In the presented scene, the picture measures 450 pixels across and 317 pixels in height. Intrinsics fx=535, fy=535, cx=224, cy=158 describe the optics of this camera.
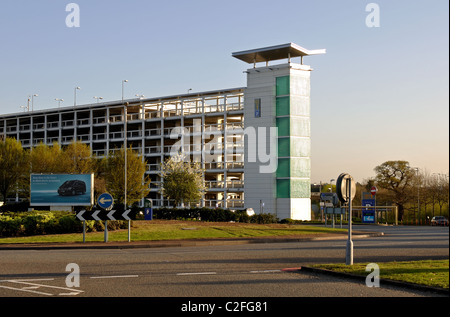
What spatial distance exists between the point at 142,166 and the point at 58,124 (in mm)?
33961

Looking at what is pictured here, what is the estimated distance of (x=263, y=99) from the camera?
67.9 m

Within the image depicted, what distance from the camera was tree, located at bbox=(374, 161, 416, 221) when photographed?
7725cm

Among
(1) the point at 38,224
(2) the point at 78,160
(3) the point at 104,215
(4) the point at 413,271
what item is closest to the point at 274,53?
(2) the point at 78,160

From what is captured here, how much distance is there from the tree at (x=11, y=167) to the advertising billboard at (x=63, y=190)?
1173 inches

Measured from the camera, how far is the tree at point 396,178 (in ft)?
253

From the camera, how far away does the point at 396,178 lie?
80.1 metres

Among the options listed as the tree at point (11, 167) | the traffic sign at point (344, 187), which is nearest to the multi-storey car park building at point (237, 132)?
the tree at point (11, 167)

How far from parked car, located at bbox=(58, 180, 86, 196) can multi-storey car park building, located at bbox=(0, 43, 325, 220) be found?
32.1 meters

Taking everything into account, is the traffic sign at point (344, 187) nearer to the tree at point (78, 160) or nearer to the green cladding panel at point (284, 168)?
the green cladding panel at point (284, 168)

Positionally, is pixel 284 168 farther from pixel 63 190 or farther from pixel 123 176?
pixel 63 190

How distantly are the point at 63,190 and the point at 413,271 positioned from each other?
27384 mm
